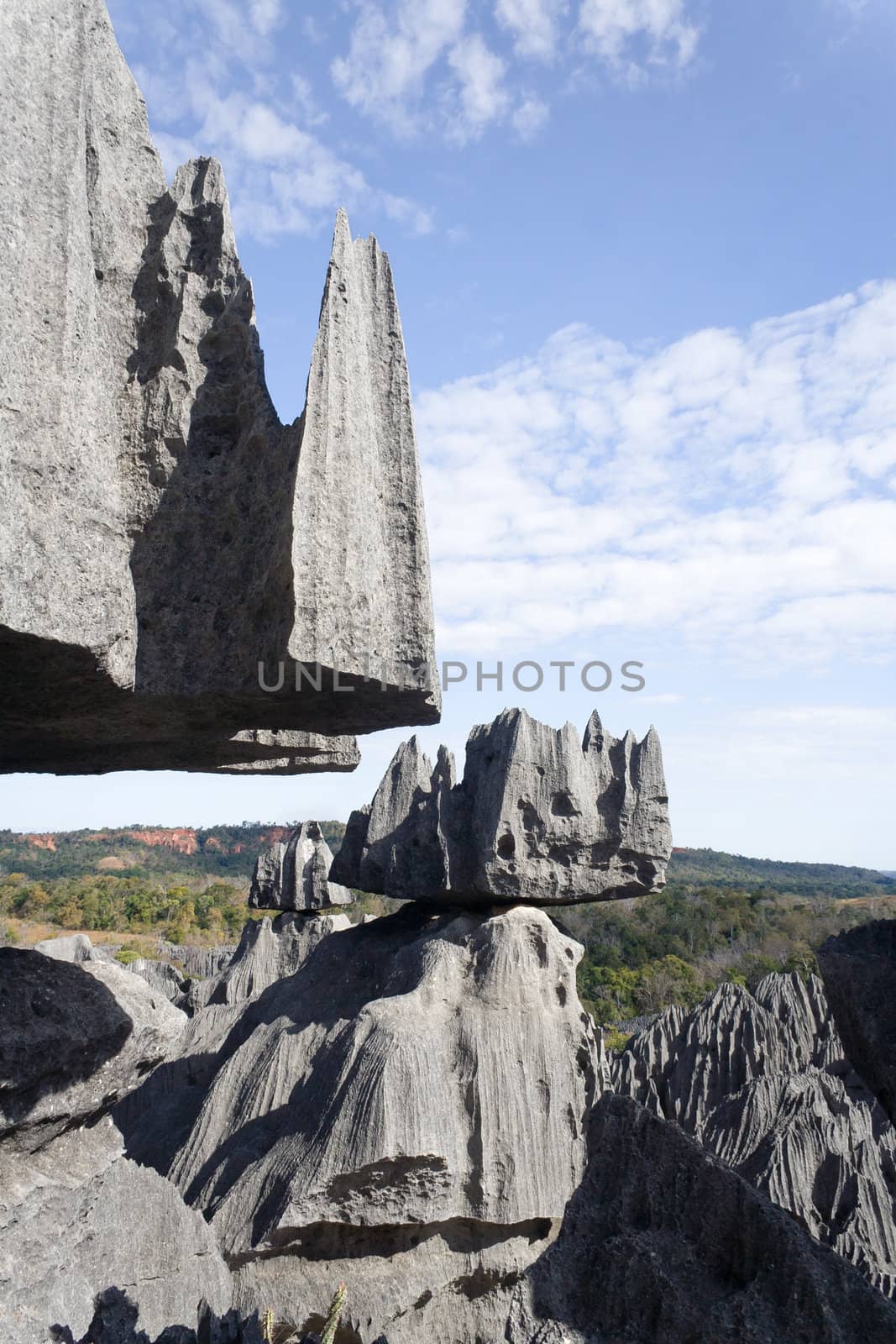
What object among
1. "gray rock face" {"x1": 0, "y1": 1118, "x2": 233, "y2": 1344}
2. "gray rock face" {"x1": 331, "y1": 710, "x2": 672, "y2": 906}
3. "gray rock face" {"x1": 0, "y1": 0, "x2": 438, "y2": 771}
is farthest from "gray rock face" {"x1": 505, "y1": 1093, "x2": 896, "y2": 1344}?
"gray rock face" {"x1": 331, "y1": 710, "x2": 672, "y2": 906}

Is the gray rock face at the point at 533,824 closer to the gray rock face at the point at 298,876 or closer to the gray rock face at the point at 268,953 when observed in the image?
the gray rock face at the point at 298,876

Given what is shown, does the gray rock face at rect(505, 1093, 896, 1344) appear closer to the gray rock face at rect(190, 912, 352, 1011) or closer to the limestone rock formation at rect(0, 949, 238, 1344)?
the limestone rock formation at rect(0, 949, 238, 1344)

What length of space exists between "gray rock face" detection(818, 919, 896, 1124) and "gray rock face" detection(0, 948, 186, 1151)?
2.44 meters

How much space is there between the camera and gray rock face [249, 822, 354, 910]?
579 inches

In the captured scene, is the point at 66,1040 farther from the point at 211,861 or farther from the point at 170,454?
the point at 211,861

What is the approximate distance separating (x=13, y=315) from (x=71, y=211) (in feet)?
1.11

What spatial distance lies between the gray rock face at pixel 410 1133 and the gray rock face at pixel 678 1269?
451cm

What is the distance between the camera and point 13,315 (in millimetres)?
1676

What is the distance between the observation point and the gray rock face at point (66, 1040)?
242cm

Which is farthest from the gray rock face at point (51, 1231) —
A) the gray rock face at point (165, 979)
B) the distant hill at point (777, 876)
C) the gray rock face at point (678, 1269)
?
the distant hill at point (777, 876)

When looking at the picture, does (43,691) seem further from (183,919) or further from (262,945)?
(183,919)

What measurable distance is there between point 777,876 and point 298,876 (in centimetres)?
12709

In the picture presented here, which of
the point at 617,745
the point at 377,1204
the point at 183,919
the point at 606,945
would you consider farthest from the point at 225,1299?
the point at 183,919

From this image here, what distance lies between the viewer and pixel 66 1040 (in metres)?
2.54
